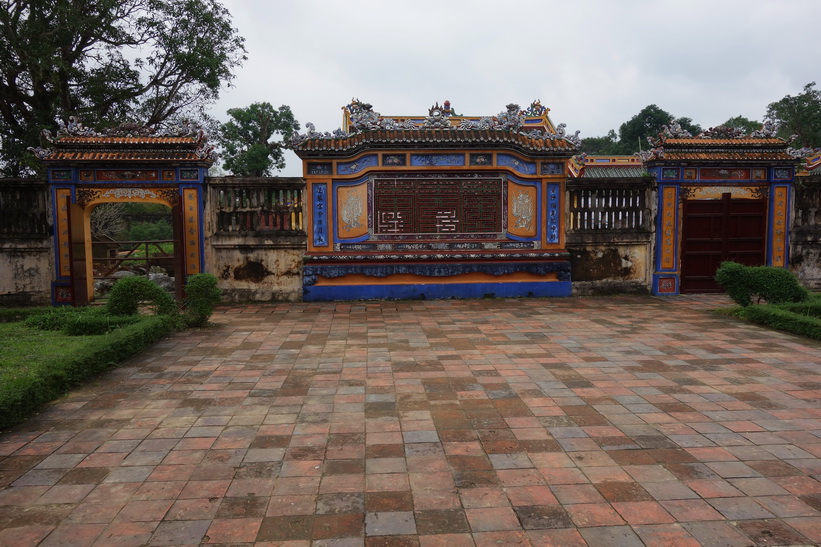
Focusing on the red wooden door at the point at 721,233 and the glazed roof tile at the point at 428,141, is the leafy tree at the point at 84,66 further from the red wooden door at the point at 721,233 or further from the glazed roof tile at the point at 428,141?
the red wooden door at the point at 721,233

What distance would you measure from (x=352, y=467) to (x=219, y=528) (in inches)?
38.5

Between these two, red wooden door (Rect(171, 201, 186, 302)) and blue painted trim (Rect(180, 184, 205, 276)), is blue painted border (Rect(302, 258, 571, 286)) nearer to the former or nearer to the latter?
blue painted trim (Rect(180, 184, 205, 276))

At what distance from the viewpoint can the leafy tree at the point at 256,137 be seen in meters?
25.6

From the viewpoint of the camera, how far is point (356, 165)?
11.3 meters

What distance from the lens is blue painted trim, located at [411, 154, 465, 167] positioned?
11.3m

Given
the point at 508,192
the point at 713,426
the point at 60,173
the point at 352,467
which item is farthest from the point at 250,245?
the point at 713,426

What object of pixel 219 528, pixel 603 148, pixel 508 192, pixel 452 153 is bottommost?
pixel 219 528

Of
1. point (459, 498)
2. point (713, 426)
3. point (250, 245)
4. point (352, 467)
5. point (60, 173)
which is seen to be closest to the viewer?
point (459, 498)

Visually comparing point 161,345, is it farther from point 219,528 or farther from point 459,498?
point 459,498

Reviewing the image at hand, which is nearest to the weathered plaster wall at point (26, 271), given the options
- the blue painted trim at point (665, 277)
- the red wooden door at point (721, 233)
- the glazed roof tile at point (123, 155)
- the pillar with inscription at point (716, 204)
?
the glazed roof tile at point (123, 155)

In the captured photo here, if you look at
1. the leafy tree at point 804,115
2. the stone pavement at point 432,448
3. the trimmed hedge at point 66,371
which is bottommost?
the stone pavement at point 432,448

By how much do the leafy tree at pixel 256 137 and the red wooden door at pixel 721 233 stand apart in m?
18.9

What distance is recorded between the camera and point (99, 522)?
10.1 feet

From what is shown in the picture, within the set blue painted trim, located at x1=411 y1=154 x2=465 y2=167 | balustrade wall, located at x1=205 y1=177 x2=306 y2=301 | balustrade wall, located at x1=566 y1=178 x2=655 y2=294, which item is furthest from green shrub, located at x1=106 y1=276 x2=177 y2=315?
balustrade wall, located at x1=566 y1=178 x2=655 y2=294
